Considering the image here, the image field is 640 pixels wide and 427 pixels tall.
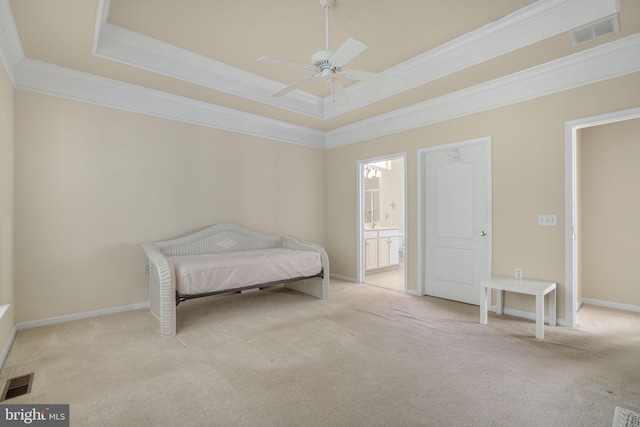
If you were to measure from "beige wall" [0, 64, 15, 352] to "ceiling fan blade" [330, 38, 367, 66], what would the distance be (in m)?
2.68

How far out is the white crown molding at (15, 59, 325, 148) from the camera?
127 inches

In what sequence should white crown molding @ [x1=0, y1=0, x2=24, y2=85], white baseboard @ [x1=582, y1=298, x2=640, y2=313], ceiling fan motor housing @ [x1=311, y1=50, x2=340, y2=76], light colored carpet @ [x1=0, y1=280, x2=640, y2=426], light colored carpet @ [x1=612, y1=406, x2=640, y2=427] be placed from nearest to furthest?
light colored carpet @ [x1=612, y1=406, x2=640, y2=427]
light colored carpet @ [x1=0, y1=280, x2=640, y2=426]
white crown molding @ [x1=0, y1=0, x2=24, y2=85]
ceiling fan motor housing @ [x1=311, y1=50, x2=340, y2=76]
white baseboard @ [x1=582, y1=298, x2=640, y2=313]

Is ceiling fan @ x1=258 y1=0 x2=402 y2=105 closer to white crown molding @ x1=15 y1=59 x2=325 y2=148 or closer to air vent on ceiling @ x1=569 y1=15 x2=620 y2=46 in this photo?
air vent on ceiling @ x1=569 y1=15 x2=620 y2=46

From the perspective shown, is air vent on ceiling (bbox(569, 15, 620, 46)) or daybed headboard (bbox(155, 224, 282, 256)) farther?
daybed headboard (bbox(155, 224, 282, 256))

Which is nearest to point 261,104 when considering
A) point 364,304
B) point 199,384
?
point 364,304

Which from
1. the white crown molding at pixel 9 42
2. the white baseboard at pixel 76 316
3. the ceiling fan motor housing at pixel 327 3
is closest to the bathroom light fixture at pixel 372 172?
the ceiling fan motor housing at pixel 327 3

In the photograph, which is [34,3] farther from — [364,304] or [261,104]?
[364,304]

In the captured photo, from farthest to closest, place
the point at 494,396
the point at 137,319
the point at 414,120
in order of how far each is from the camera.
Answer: the point at 414,120
the point at 137,319
the point at 494,396

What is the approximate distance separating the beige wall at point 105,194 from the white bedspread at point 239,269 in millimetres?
667

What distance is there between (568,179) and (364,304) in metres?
2.57

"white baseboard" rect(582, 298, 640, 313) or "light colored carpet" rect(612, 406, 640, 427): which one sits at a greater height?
"light colored carpet" rect(612, 406, 640, 427)

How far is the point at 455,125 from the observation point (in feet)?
13.4

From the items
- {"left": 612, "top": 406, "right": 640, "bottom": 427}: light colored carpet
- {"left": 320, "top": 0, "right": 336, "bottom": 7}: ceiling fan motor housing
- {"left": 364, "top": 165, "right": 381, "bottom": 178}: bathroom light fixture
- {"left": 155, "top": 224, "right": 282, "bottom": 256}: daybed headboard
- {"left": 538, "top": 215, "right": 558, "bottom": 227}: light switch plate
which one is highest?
{"left": 320, "top": 0, "right": 336, "bottom": 7}: ceiling fan motor housing

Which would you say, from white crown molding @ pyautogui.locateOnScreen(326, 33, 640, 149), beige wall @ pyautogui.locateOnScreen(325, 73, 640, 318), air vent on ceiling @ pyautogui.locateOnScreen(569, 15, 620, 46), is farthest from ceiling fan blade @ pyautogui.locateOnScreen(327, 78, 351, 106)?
air vent on ceiling @ pyautogui.locateOnScreen(569, 15, 620, 46)
